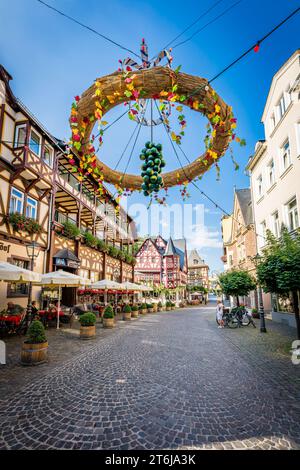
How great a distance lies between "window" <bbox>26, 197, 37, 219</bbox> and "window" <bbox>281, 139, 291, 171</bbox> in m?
14.1

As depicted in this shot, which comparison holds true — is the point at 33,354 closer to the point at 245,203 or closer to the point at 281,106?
the point at 281,106

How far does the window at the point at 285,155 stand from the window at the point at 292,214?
1.91 metres

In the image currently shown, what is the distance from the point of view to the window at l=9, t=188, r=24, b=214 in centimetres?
1220

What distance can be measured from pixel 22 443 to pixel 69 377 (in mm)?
2307

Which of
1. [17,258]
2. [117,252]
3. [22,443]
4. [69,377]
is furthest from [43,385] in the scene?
[117,252]

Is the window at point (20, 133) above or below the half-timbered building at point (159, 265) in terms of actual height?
above

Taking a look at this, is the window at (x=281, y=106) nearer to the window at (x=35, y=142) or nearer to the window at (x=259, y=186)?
the window at (x=259, y=186)

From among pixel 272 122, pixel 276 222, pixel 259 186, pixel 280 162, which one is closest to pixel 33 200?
pixel 280 162

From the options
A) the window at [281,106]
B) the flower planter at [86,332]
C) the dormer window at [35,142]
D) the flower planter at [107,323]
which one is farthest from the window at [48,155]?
the window at [281,106]

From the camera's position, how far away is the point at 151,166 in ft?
9.57

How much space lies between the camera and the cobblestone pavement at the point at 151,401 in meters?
3.00
